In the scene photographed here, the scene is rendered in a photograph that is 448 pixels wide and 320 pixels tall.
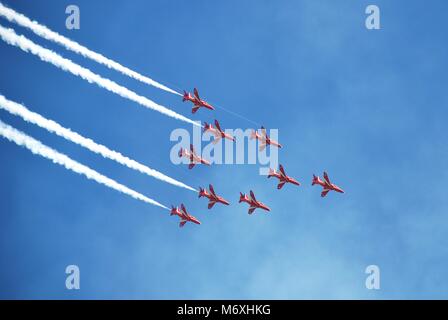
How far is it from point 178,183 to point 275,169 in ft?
A: 49.4

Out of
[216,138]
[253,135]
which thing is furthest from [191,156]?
[253,135]

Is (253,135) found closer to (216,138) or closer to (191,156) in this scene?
(216,138)

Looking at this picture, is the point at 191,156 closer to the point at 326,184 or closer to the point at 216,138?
the point at 216,138

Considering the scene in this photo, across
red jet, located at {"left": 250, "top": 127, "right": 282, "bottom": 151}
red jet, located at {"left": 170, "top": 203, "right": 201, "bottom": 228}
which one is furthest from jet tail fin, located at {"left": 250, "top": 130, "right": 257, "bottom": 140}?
red jet, located at {"left": 170, "top": 203, "right": 201, "bottom": 228}

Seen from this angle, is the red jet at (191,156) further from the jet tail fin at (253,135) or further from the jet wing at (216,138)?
the jet tail fin at (253,135)

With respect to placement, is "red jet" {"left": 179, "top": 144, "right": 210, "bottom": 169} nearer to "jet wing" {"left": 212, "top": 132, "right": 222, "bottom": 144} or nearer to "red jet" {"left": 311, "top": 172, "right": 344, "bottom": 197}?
"jet wing" {"left": 212, "top": 132, "right": 222, "bottom": 144}

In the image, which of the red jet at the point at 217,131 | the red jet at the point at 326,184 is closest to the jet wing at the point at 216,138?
the red jet at the point at 217,131

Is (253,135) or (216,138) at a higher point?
(253,135)

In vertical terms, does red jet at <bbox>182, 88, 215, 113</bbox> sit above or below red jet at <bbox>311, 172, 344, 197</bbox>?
above

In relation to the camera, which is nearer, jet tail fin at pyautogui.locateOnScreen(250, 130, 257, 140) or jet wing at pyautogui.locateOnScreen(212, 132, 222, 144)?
jet wing at pyautogui.locateOnScreen(212, 132, 222, 144)

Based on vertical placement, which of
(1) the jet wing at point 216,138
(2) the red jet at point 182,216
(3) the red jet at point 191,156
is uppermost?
(1) the jet wing at point 216,138

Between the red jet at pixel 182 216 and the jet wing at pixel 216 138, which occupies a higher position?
the jet wing at pixel 216 138
